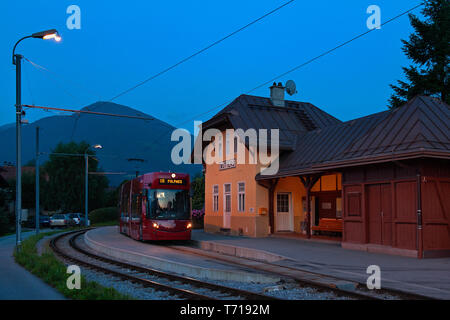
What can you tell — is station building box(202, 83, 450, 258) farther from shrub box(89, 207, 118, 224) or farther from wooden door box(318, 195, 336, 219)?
shrub box(89, 207, 118, 224)

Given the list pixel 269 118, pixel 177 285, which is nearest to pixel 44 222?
pixel 269 118

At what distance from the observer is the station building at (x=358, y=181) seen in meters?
15.3

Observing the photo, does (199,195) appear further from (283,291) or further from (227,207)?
(283,291)

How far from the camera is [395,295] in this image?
959 centimetres

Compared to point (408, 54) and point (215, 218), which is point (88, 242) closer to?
point (215, 218)

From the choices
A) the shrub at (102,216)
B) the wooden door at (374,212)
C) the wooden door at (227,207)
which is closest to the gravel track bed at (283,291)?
the wooden door at (374,212)

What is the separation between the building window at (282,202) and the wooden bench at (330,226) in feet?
8.82

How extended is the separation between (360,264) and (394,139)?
4813 millimetres

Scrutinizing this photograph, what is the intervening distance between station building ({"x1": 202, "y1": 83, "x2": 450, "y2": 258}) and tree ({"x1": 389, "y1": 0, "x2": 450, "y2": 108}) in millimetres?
10858

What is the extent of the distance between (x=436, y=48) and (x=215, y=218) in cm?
2043

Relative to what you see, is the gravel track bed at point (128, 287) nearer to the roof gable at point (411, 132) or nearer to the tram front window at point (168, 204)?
the tram front window at point (168, 204)

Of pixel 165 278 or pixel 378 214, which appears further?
pixel 378 214

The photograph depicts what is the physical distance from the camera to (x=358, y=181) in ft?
58.1
